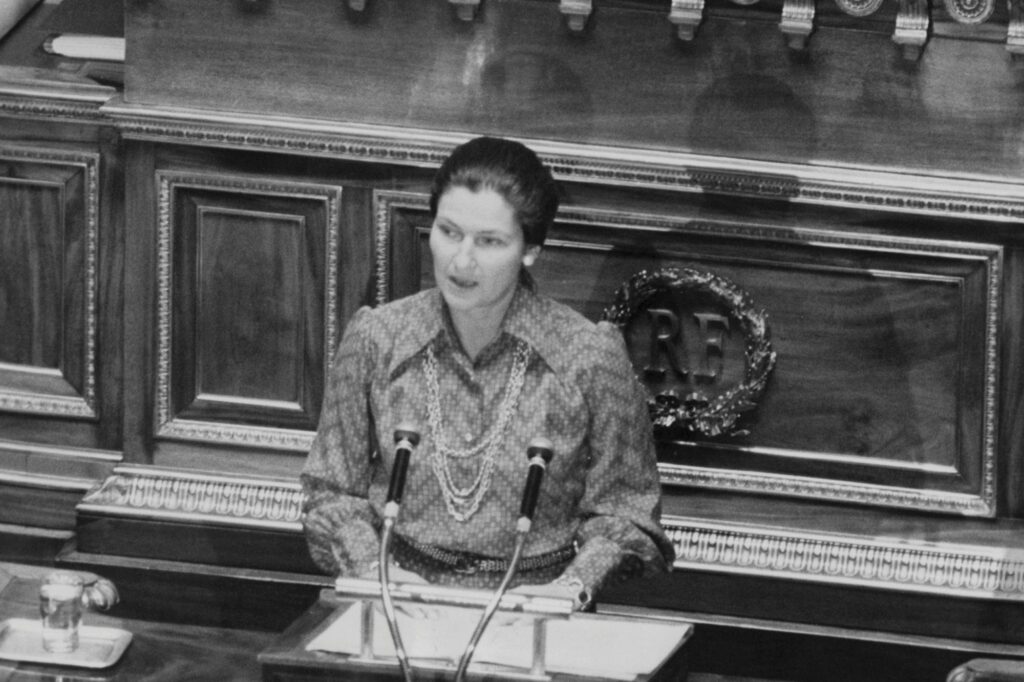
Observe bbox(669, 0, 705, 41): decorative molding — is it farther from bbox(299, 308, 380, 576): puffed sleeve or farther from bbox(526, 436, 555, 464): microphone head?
bbox(526, 436, 555, 464): microphone head

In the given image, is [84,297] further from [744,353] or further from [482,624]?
[482,624]

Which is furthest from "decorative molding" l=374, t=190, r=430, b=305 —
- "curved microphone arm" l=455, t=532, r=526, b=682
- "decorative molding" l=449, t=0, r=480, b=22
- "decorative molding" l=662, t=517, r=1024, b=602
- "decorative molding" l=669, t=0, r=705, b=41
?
"curved microphone arm" l=455, t=532, r=526, b=682

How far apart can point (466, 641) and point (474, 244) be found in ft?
2.50

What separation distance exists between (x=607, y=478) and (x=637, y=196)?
3.16ft

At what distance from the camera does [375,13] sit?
4559 millimetres

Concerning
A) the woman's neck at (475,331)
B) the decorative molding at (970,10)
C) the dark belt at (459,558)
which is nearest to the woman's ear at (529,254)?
the woman's neck at (475,331)

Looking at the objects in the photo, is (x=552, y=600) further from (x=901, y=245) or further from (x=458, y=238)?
(x=901, y=245)

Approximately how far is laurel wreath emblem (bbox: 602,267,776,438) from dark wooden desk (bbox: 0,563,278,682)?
4.54 feet

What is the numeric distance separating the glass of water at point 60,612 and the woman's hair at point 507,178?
0.88 meters

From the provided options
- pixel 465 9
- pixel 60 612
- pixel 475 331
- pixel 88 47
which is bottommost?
pixel 60 612

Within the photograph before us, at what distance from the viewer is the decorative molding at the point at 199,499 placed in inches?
184

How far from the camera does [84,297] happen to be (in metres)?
4.86

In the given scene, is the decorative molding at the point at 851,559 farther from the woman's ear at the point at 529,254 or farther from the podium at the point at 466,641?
the podium at the point at 466,641

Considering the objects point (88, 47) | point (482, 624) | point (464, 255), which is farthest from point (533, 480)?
point (88, 47)
